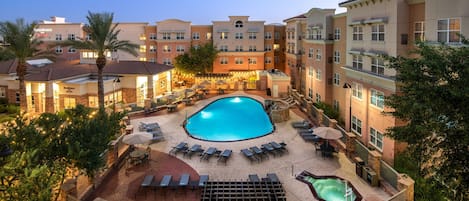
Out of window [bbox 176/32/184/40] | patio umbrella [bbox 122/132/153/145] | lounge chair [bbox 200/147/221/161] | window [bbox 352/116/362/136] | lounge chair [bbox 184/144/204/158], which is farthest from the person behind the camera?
window [bbox 176/32/184/40]

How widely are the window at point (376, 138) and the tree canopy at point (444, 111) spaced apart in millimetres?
13159

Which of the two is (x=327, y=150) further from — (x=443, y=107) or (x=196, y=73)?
(x=196, y=73)

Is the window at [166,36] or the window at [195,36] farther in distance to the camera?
the window at [195,36]

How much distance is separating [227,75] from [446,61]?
43.3 m

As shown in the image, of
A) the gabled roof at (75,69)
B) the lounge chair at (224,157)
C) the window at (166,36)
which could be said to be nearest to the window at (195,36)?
the window at (166,36)

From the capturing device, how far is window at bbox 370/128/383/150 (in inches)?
940

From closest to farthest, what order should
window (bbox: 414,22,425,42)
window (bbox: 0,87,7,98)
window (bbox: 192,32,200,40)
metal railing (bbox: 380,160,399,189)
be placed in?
metal railing (bbox: 380,160,399,189)
window (bbox: 414,22,425,42)
window (bbox: 0,87,7,98)
window (bbox: 192,32,200,40)

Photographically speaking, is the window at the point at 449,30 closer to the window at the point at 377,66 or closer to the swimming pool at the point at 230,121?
the window at the point at 377,66

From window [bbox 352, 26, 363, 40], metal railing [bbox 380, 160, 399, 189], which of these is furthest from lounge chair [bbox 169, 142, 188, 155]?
window [bbox 352, 26, 363, 40]

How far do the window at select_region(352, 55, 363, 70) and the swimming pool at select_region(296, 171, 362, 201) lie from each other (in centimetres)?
1107

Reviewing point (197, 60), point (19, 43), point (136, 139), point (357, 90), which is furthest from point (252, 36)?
point (136, 139)

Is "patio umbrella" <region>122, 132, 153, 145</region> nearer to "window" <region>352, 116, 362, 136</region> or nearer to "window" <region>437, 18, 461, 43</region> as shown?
"window" <region>352, 116, 362, 136</region>

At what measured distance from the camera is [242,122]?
114 feet

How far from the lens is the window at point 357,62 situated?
26984mm
